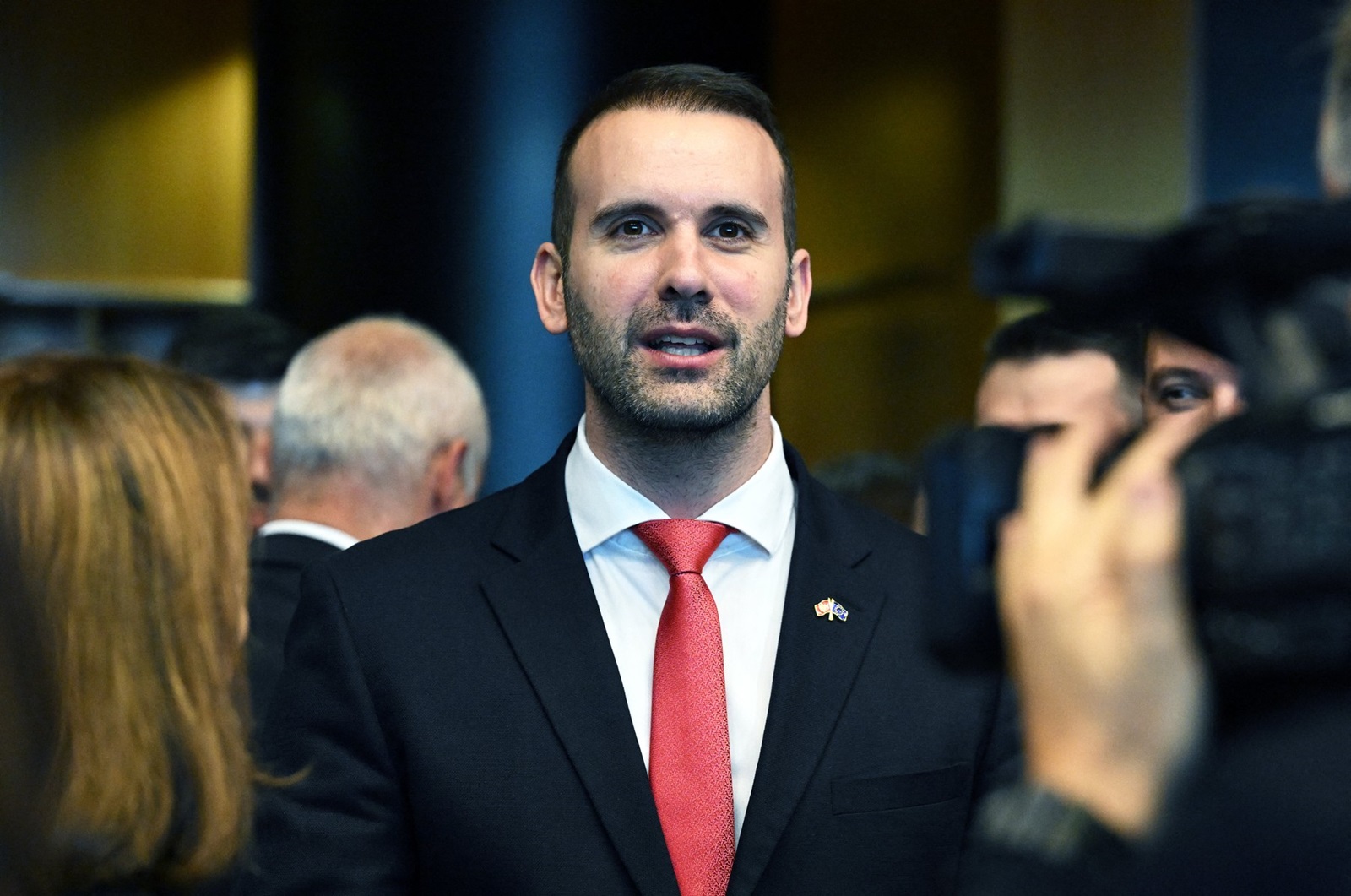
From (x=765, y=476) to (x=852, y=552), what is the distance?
0.48ft

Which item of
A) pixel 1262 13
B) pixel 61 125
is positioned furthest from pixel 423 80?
pixel 61 125

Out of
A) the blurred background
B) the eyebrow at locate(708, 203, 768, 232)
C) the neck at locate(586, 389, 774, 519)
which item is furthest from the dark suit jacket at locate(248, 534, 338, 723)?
the blurred background

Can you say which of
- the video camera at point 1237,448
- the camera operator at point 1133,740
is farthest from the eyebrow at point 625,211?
the camera operator at point 1133,740

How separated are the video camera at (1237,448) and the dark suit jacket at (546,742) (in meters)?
0.81

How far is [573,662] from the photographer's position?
1869 millimetres

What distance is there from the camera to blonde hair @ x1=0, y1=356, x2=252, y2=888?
1427mm

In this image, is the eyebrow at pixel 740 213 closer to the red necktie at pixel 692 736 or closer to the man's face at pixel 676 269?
the man's face at pixel 676 269

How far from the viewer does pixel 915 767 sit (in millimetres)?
1869

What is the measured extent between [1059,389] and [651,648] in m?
1.01

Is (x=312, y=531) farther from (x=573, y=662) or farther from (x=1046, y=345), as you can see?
(x=1046, y=345)

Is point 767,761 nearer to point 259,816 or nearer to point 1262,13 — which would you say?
point 259,816

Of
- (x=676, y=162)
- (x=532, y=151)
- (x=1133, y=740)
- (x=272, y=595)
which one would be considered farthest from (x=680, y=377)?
(x=532, y=151)

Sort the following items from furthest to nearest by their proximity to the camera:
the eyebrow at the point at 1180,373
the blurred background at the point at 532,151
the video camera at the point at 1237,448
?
the blurred background at the point at 532,151
the eyebrow at the point at 1180,373
the video camera at the point at 1237,448

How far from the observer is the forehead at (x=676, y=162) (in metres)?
2.04
